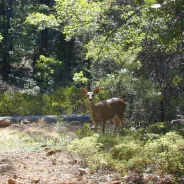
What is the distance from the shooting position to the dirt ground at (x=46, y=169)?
5.16 m

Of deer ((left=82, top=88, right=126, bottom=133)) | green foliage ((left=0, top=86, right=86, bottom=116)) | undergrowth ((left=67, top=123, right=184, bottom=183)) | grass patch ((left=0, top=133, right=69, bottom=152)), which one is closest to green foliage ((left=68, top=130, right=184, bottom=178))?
undergrowth ((left=67, top=123, right=184, bottom=183))

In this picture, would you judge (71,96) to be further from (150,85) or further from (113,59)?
(150,85)

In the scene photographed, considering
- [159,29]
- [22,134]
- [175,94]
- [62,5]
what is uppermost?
[62,5]

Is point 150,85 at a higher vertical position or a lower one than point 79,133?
higher

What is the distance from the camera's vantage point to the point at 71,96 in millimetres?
13289

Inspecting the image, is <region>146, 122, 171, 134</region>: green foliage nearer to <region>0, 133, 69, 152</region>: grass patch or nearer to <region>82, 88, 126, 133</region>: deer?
<region>82, 88, 126, 133</region>: deer

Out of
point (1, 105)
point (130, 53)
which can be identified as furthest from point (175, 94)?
point (1, 105)

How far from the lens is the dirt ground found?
516 cm

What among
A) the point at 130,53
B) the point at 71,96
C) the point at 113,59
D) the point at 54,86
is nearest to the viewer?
the point at 130,53

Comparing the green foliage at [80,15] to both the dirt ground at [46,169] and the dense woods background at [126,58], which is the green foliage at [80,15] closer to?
the dense woods background at [126,58]

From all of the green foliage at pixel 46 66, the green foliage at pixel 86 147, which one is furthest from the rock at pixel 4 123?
the green foliage at pixel 46 66

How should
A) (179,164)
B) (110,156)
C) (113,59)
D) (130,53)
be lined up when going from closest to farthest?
(179,164) → (110,156) → (130,53) → (113,59)

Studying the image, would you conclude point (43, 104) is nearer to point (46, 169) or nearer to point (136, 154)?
point (46, 169)

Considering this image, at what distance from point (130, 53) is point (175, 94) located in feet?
7.48
